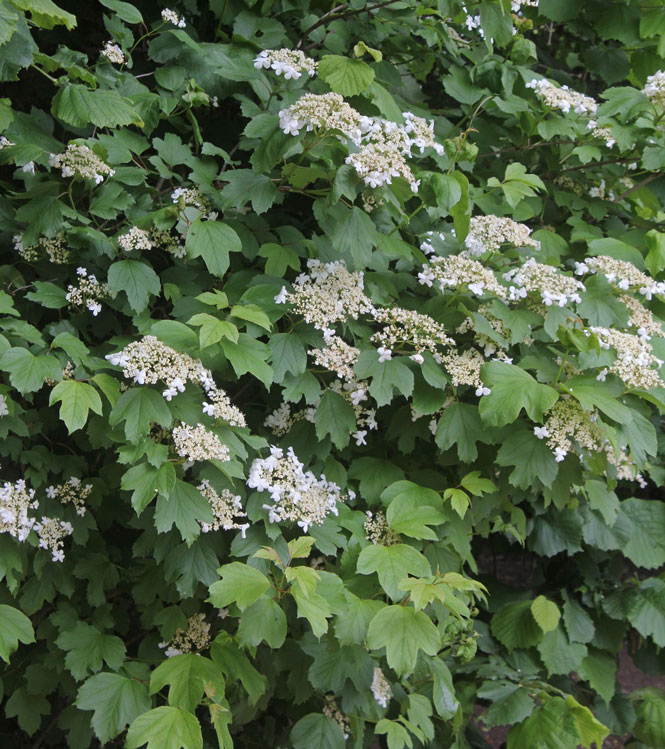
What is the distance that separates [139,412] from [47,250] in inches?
30.6

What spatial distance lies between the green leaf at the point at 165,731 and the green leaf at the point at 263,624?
31cm

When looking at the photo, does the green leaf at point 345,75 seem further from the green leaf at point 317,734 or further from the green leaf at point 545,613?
the green leaf at point 545,613

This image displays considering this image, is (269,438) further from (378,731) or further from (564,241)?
(564,241)

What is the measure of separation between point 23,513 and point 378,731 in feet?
4.32

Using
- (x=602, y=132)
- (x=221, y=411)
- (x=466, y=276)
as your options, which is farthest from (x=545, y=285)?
(x=221, y=411)

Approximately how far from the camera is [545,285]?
2.63 metres

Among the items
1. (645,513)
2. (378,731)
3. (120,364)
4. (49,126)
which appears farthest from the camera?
(645,513)

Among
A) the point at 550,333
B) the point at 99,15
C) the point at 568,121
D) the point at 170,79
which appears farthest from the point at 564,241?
the point at 99,15

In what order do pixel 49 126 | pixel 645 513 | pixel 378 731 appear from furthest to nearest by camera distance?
pixel 645 513, pixel 49 126, pixel 378 731

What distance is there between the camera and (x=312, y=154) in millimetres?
2441

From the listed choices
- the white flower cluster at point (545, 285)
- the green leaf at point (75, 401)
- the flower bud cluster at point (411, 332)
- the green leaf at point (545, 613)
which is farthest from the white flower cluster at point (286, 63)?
the green leaf at point (545, 613)

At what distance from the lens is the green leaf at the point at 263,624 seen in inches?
82.3

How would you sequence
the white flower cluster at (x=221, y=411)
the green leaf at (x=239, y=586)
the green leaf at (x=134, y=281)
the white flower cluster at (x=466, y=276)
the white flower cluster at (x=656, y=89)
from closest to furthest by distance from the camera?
the green leaf at (x=239, y=586)
the white flower cluster at (x=221, y=411)
the green leaf at (x=134, y=281)
the white flower cluster at (x=466, y=276)
the white flower cluster at (x=656, y=89)

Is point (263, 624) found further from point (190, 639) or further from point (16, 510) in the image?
point (16, 510)
